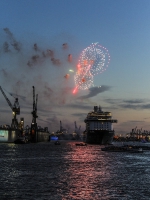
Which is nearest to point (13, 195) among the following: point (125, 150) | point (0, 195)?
point (0, 195)

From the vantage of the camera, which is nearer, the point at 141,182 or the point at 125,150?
the point at 141,182

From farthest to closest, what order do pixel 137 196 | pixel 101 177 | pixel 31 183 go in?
pixel 101 177 → pixel 31 183 → pixel 137 196

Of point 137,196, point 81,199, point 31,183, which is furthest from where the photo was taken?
point 31,183

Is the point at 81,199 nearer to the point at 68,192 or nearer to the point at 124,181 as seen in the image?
the point at 68,192

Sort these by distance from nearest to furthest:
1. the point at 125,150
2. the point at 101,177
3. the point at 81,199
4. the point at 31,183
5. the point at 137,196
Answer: the point at 81,199
the point at 137,196
the point at 31,183
the point at 101,177
the point at 125,150

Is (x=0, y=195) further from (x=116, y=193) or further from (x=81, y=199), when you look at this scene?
(x=116, y=193)

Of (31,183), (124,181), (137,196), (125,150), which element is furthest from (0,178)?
(125,150)

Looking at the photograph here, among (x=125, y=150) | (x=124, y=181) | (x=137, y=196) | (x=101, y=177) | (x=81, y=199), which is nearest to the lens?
(x=81, y=199)

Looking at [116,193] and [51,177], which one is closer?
[116,193]
